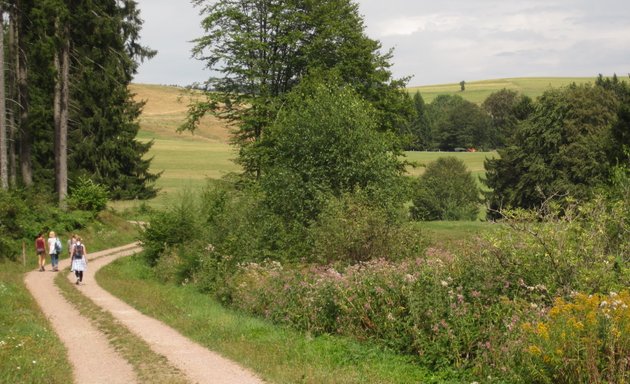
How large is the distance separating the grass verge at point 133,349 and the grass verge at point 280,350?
1122 millimetres

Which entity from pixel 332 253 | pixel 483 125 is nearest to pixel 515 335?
pixel 332 253

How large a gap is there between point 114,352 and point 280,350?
3030 mm

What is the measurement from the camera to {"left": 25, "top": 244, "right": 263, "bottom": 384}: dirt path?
10586 millimetres

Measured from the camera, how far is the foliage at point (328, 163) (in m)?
24.1

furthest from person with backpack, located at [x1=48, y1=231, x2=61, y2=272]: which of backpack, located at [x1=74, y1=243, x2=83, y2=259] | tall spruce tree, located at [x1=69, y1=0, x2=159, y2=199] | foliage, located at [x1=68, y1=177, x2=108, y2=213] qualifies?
tall spruce tree, located at [x1=69, y1=0, x2=159, y2=199]

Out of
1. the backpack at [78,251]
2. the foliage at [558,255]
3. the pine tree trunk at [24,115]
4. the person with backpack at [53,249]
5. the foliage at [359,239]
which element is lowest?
the person with backpack at [53,249]

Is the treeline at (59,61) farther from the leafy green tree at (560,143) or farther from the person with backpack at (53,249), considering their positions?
the leafy green tree at (560,143)

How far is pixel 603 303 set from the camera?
928 centimetres

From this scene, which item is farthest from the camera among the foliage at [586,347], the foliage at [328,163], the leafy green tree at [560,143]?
the leafy green tree at [560,143]

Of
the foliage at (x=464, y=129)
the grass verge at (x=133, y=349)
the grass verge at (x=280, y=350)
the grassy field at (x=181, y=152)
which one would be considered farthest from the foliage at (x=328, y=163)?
the foliage at (x=464, y=129)

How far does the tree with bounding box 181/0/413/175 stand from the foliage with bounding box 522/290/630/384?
2555cm

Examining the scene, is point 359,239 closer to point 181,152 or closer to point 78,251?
point 78,251

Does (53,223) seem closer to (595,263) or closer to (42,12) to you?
(42,12)

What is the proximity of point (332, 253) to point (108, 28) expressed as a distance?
2029 cm
